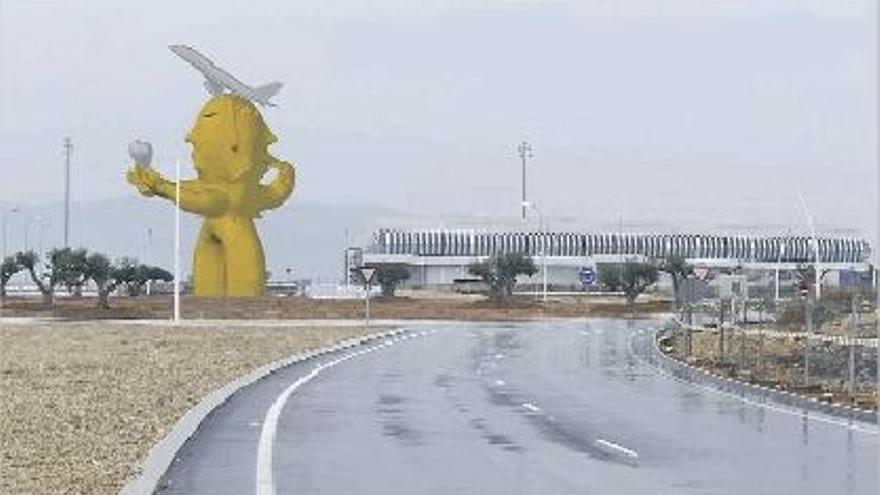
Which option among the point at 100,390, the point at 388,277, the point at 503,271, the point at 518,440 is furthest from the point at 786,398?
the point at 388,277

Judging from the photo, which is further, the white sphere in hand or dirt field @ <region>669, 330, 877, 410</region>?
the white sphere in hand

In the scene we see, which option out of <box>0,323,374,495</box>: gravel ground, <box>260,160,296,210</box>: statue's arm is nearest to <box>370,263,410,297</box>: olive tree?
<box>260,160,296,210</box>: statue's arm

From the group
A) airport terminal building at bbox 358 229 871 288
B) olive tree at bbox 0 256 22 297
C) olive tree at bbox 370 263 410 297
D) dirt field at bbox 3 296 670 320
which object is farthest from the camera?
airport terminal building at bbox 358 229 871 288

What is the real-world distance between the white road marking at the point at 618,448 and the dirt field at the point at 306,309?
194 feet

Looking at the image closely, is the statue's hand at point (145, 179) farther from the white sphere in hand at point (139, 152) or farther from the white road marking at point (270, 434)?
the white road marking at point (270, 434)

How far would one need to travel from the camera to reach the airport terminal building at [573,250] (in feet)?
572

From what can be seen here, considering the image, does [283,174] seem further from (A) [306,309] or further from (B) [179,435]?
(B) [179,435]

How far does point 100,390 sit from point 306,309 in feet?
188

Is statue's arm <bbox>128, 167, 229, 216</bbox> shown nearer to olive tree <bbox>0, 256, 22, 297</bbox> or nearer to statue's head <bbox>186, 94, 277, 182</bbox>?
statue's head <bbox>186, 94, 277, 182</bbox>

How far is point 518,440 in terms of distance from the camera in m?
20.3

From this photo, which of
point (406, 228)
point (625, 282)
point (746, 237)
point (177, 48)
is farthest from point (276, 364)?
Result: point (746, 237)

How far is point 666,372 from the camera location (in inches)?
1463

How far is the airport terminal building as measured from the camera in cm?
17425

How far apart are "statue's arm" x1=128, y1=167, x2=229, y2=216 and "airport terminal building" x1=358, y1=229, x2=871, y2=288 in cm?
7696
